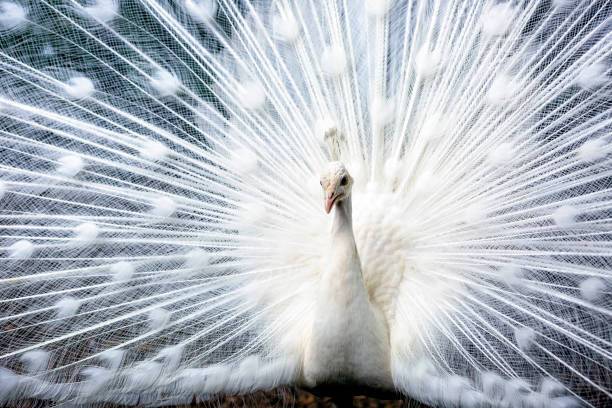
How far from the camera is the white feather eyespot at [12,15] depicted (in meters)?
2.19

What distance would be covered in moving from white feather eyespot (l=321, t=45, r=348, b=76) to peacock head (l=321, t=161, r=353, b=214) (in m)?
0.58

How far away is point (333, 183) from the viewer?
1922 millimetres

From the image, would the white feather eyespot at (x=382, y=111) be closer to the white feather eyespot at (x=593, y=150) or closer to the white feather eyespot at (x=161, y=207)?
the white feather eyespot at (x=593, y=150)

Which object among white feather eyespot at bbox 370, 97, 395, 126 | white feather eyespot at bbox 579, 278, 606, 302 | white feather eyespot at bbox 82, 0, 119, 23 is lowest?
white feather eyespot at bbox 579, 278, 606, 302

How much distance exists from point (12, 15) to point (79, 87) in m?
0.31

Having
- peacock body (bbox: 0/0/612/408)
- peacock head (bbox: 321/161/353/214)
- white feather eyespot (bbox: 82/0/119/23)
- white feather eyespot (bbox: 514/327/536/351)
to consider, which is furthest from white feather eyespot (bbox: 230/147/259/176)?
white feather eyespot (bbox: 514/327/536/351)

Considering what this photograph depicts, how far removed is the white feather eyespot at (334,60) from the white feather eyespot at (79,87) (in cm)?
84

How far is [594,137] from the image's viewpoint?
6.88 ft

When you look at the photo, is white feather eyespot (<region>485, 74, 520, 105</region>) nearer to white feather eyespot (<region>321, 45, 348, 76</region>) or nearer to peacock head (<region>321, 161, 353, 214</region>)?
white feather eyespot (<region>321, 45, 348, 76</region>)

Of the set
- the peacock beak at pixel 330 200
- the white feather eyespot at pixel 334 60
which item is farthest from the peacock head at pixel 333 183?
the white feather eyespot at pixel 334 60

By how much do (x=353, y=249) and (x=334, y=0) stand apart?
94cm

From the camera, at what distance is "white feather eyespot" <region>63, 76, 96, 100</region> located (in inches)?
90.0

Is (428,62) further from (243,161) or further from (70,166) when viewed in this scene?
(70,166)

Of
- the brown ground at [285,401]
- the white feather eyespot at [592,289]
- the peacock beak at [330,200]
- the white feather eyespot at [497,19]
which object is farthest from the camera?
the brown ground at [285,401]
